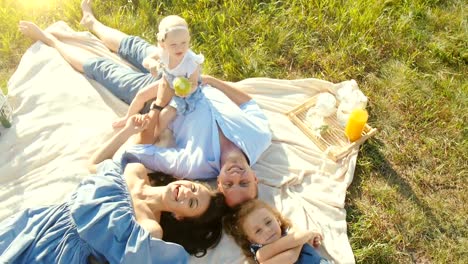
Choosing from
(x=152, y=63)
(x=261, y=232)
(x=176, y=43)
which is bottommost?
(x=261, y=232)

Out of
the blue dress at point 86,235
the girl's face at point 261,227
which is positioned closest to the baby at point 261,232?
the girl's face at point 261,227

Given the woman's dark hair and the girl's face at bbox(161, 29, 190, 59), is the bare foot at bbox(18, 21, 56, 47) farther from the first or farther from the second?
the woman's dark hair

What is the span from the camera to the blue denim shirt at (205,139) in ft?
11.0

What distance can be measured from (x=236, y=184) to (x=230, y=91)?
946 mm

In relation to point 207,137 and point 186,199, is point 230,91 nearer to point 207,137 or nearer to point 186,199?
point 207,137

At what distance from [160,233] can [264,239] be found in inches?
25.1

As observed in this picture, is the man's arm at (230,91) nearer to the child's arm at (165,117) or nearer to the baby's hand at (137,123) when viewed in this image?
the child's arm at (165,117)

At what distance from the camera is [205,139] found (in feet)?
11.2

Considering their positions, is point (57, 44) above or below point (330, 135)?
above

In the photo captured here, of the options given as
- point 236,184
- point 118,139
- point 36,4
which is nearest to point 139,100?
point 118,139

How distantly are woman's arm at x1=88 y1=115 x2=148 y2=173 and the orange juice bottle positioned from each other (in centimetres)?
156

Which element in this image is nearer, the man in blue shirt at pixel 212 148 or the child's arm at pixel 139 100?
the man in blue shirt at pixel 212 148

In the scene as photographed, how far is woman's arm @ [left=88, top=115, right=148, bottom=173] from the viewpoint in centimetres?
344

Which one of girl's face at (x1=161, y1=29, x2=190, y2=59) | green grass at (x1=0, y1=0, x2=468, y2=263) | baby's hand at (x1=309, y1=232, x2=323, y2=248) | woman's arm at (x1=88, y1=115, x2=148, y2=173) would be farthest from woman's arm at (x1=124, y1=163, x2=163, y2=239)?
green grass at (x1=0, y1=0, x2=468, y2=263)
